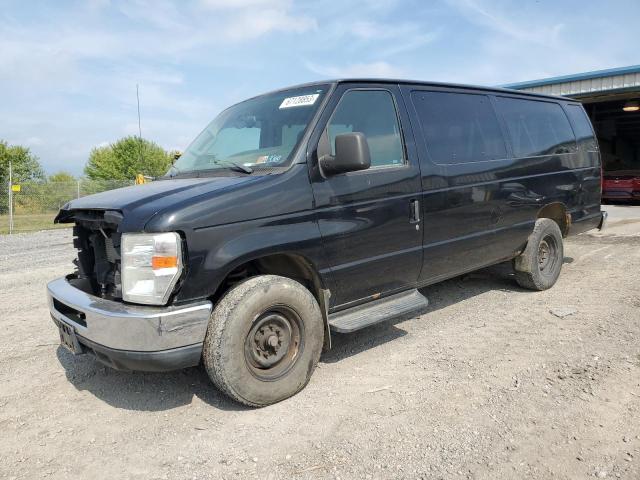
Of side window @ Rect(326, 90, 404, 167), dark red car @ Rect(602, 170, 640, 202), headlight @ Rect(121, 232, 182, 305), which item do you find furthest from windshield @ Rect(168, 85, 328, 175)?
dark red car @ Rect(602, 170, 640, 202)

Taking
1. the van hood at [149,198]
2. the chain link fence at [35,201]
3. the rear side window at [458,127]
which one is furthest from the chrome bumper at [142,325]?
the chain link fence at [35,201]

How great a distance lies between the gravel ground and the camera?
2.49 meters

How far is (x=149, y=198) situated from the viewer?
2.95 metres

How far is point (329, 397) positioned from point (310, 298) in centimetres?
66

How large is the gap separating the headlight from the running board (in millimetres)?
1232

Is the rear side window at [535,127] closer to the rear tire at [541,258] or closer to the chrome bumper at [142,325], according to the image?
the rear tire at [541,258]

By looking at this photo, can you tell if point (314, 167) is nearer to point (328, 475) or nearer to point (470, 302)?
point (328, 475)

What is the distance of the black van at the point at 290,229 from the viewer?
2.76 metres

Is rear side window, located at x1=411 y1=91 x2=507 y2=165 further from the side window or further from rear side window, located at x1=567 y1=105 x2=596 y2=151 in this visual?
rear side window, located at x1=567 y1=105 x2=596 y2=151

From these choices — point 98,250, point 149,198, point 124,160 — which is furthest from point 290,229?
point 124,160

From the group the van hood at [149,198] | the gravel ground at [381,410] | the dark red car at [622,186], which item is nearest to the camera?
the gravel ground at [381,410]

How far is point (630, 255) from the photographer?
7.22 meters

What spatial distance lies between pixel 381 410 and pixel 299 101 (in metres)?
2.26

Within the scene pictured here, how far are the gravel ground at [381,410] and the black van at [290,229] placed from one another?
1.27ft
